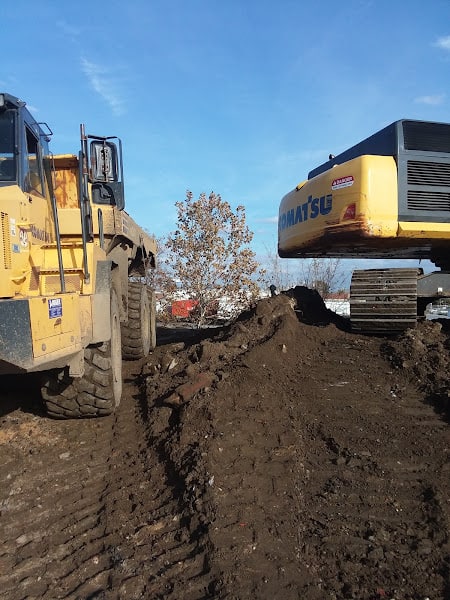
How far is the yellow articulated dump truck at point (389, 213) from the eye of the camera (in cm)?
542

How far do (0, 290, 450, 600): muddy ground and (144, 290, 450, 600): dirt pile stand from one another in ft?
0.04

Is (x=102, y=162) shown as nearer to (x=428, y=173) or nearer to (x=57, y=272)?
(x=57, y=272)

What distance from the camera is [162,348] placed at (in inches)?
340

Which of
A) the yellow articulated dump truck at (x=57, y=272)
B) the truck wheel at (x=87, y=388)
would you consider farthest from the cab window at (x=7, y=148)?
the truck wheel at (x=87, y=388)

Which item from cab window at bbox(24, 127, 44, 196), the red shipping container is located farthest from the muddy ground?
the red shipping container

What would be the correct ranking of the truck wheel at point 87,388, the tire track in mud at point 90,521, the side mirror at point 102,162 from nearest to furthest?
the tire track in mud at point 90,521 → the side mirror at point 102,162 → the truck wheel at point 87,388

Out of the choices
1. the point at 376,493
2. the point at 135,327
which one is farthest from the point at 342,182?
the point at 135,327

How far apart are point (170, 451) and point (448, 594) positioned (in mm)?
2227

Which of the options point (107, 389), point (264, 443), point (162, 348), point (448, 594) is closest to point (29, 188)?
point (107, 389)

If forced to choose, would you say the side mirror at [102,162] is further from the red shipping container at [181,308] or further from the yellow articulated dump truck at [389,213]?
the red shipping container at [181,308]

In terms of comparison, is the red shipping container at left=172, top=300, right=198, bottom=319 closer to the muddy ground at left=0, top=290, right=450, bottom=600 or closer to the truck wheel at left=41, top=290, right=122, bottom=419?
the muddy ground at left=0, top=290, right=450, bottom=600

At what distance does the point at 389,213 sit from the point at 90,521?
4096 millimetres

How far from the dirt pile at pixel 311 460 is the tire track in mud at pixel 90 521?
0.53ft

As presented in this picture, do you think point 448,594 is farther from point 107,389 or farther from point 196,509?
point 107,389
